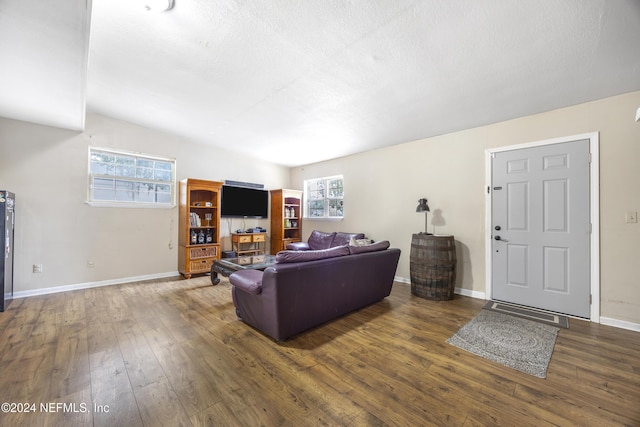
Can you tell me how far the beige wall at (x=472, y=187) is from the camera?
8.52 feet

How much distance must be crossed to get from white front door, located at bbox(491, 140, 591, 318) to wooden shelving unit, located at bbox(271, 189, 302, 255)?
4.07 metres

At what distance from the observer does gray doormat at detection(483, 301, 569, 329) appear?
272cm

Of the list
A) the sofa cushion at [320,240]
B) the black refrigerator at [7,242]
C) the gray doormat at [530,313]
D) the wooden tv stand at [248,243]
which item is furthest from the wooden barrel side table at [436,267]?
the black refrigerator at [7,242]

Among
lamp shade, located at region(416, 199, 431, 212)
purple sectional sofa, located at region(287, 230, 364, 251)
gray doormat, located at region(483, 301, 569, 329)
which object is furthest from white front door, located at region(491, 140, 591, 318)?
purple sectional sofa, located at region(287, 230, 364, 251)

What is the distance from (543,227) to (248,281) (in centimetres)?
361

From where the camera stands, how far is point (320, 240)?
5426mm

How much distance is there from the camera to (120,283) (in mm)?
4098

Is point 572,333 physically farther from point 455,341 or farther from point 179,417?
point 179,417

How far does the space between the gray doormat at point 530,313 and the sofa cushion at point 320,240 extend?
288cm

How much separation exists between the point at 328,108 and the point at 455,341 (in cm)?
302

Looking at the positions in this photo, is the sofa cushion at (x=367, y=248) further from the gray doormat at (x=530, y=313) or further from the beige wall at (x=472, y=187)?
the gray doormat at (x=530, y=313)

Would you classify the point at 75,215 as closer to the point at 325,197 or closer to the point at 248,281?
the point at 248,281

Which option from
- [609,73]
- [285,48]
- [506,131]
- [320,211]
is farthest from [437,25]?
[320,211]

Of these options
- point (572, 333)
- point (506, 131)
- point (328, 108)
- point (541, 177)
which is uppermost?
point (328, 108)
